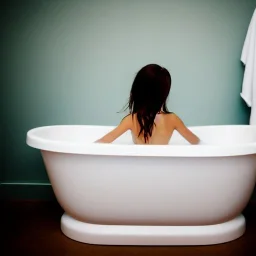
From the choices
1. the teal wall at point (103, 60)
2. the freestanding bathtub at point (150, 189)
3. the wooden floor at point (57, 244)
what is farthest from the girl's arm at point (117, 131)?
the teal wall at point (103, 60)

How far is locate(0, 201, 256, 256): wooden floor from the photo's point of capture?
163 centimetres

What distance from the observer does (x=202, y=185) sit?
5.30ft

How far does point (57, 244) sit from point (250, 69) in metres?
1.54

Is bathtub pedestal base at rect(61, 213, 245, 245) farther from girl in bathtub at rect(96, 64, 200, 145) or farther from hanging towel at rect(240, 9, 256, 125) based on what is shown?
hanging towel at rect(240, 9, 256, 125)

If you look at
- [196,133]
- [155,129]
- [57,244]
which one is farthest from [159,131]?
[57,244]

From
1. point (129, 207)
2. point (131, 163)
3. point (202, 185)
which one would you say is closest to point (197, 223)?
point (202, 185)

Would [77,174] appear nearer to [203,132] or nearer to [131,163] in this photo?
[131,163]

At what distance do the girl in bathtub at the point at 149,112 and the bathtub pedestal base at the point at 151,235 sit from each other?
0.44 m

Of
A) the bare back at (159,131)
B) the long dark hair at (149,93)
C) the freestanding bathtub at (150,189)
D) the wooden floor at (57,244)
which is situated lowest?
the wooden floor at (57,244)

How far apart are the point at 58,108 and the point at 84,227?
0.94 meters

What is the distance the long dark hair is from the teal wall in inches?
25.2

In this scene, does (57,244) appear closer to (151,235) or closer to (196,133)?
(151,235)

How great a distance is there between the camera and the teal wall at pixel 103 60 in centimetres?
235

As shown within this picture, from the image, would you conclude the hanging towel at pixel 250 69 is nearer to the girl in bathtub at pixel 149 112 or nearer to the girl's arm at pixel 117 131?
the girl in bathtub at pixel 149 112
